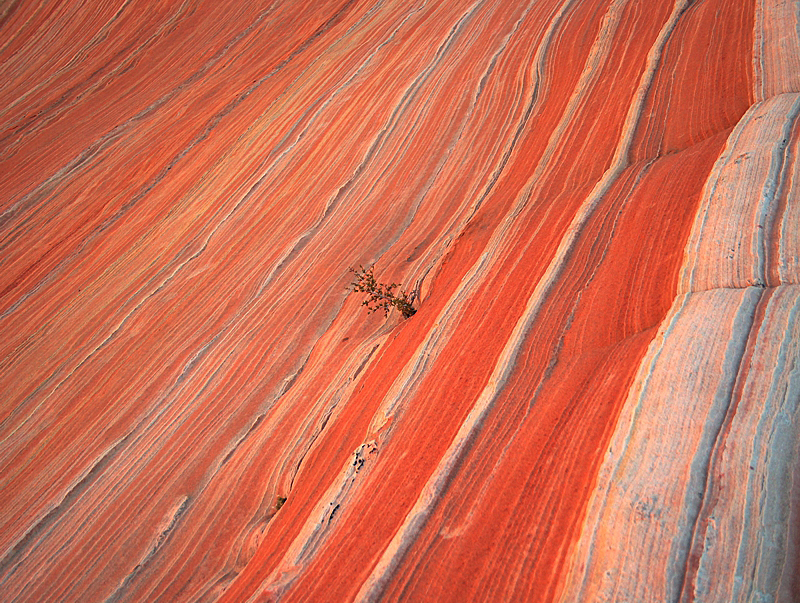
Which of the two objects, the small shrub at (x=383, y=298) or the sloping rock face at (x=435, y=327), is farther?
the small shrub at (x=383, y=298)

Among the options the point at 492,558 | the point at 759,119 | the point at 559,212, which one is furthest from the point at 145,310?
the point at 759,119

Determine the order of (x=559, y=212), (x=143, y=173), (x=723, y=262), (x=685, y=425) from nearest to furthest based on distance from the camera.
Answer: (x=685, y=425) < (x=723, y=262) < (x=559, y=212) < (x=143, y=173)

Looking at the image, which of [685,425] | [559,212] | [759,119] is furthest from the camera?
A: [559,212]

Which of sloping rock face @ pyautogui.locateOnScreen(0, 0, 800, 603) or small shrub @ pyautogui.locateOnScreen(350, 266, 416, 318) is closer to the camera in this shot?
sloping rock face @ pyautogui.locateOnScreen(0, 0, 800, 603)

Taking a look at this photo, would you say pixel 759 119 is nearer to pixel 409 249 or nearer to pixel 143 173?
pixel 409 249
